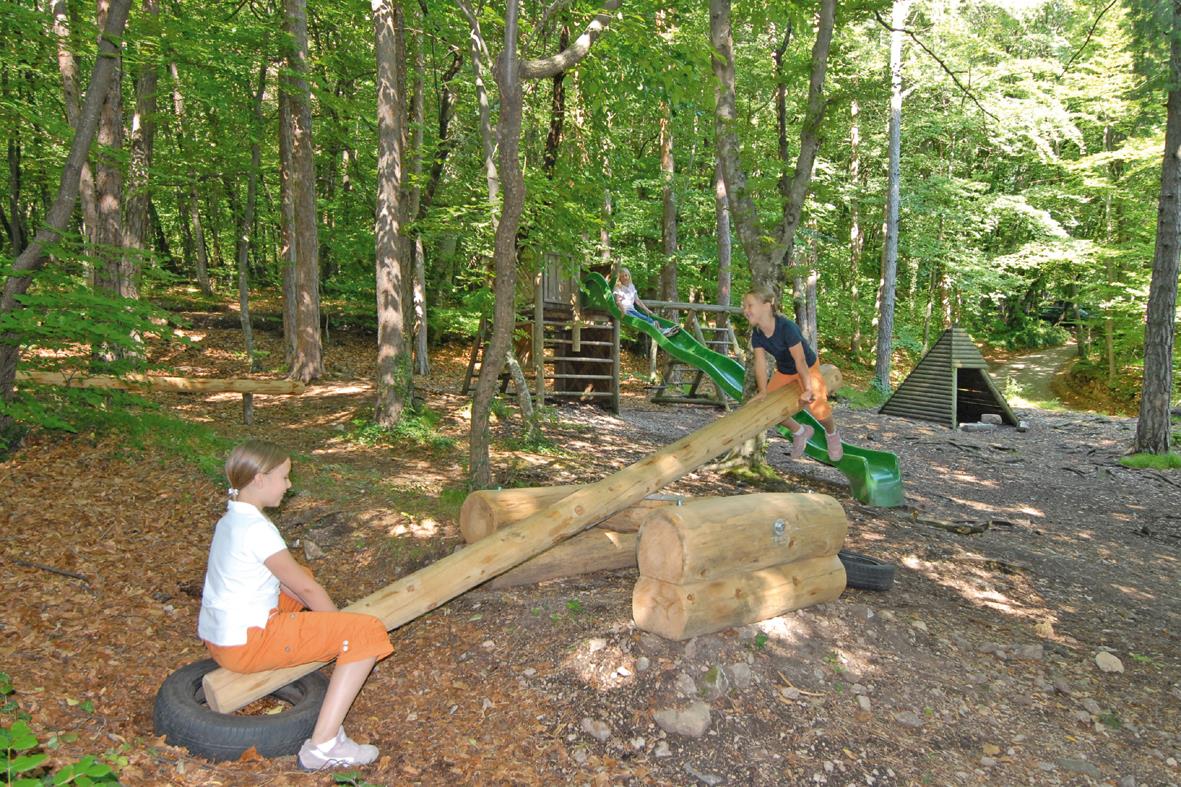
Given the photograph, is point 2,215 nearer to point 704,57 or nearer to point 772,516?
point 704,57

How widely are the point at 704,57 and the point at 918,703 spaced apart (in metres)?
6.14

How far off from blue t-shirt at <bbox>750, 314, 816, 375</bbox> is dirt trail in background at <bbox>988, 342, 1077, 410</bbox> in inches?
697

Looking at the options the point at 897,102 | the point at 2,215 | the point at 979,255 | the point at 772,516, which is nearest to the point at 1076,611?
the point at 772,516

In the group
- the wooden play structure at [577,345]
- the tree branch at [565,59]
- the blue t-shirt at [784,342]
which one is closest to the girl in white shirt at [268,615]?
the tree branch at [565,59]

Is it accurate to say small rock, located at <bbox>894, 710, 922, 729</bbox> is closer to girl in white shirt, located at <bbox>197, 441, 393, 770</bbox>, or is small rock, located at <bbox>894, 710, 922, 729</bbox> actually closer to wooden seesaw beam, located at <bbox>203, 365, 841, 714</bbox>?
wooden seesaw beam, located at <bbox>203, 365, 841, 714</bbox>

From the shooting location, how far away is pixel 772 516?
454 cm

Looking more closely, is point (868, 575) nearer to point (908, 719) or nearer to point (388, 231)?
point (908, 719)

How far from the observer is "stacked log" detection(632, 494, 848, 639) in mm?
4062

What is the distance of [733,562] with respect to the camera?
4301 millimetres

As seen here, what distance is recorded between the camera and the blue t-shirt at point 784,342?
6.24 metres

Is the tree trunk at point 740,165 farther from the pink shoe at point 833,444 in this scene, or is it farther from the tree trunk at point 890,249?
the tree trunk at point 890,249

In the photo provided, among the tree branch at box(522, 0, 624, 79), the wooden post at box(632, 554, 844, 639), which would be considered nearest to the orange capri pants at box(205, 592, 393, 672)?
the wooden post at box(632, 554, 844, 639)

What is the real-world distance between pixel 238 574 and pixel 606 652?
2.03 meters

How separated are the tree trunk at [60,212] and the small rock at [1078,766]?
8.26 m
